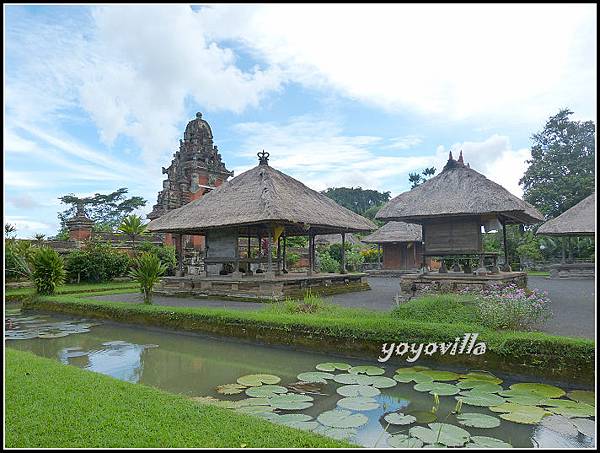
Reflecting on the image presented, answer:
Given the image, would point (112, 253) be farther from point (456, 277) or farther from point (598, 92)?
point (598, 92)

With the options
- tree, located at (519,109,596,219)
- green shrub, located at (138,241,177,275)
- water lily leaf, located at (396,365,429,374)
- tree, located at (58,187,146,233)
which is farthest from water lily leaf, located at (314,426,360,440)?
tree, located at (58,187,146,233)

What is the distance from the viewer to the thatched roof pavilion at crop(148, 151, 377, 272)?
12.8 meters

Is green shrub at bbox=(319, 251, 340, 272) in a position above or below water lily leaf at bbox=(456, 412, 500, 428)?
above

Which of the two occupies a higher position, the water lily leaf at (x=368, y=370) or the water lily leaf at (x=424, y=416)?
the water lily leaf at (x=368, y=370)

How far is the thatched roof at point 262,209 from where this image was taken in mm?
12711

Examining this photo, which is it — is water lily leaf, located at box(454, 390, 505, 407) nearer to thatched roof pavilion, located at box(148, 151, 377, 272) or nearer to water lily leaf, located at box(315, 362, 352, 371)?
water lily leaf, located at box(315, 362, 352, 371)

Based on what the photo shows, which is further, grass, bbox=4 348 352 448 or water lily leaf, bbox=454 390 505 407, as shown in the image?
water lily leaf, bbox=454 390 505 407

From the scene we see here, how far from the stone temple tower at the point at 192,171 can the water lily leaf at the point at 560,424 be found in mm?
20568

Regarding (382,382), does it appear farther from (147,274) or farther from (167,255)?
(167,255)

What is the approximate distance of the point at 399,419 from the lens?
4.41 meters

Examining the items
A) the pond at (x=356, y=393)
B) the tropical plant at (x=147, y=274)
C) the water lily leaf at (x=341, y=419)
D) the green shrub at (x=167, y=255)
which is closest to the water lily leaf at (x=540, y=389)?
the pond at (x=356, y=393)

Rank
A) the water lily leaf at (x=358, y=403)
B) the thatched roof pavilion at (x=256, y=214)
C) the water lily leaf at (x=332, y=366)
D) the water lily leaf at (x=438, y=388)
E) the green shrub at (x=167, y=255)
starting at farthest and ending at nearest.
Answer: the green shrub at (x=167, y=255)
the thatched roof pavilion at (x=256, y=214)
the water lily leaf at (x=332, y=366)
the water lily leaf at (x=438, y=388)
the water lily leaf at (x=358, y=403)

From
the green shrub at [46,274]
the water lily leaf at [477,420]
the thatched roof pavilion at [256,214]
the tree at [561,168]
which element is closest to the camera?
the water lily leaf at [477,420]

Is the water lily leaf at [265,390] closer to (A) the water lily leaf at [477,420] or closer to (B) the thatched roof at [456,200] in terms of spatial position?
(A) the water lily leaf at [477,420]
